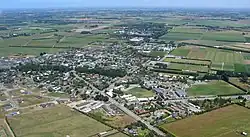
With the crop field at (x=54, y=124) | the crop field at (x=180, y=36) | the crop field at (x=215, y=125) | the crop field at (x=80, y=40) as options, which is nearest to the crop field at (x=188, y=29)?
the crop field at (x=180, y=36)

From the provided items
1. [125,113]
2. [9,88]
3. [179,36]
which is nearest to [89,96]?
[125,113]

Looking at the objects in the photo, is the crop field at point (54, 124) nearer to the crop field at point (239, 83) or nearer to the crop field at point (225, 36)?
the crop field at point (239, 83)

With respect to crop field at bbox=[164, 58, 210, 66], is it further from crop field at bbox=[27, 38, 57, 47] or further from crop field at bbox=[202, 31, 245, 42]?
crop field at bbox=[27, 38, 57, 47]

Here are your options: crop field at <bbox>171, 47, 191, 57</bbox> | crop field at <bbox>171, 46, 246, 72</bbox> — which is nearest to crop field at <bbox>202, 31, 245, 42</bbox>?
crop field at <bbox>171, 46, 246, 72</bbox>

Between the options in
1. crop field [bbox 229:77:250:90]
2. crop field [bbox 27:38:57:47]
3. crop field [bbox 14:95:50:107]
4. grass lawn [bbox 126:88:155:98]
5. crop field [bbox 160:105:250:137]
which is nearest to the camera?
crop field [bbox 160:105:250:137]

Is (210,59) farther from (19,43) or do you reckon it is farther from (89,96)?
(19,43)

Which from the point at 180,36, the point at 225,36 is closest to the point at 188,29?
the point at 180,36
